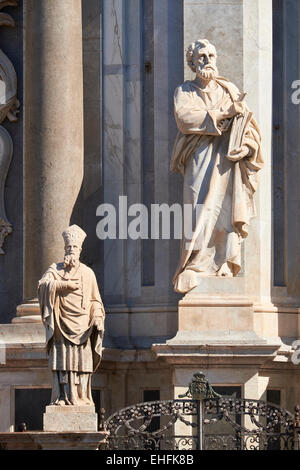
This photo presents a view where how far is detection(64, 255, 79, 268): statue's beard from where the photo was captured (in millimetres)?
23484

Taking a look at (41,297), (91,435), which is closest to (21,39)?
(41,297)

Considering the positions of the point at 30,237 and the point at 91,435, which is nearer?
the point at 91,435

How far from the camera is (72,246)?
77.3ft

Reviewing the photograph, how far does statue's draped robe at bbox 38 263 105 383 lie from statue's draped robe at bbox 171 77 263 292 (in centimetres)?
200

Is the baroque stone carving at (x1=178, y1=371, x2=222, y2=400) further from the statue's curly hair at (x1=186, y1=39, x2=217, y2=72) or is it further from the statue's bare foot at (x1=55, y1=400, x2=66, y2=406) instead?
the statue's curly hair at (x1=186, y1=39, x2=217, y2=72)

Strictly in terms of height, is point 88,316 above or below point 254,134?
below

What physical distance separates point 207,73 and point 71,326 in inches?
159

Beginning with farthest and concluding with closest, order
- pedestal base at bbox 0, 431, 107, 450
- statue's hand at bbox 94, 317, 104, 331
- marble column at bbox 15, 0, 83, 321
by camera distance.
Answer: marble column at bbox 15, 0, 83, 321 < statue's hand at bbox 94, 317, 104, 331 < pedestal base at bbox 0, 431, 107, 450

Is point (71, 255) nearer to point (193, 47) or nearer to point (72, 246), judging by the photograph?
point (72, 246)

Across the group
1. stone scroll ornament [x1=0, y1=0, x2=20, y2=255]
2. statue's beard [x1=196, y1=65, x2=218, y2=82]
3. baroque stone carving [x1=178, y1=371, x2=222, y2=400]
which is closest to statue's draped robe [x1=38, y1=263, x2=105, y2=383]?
baroque stone carving [x1=178, y1=371, x2=222, y2=400]

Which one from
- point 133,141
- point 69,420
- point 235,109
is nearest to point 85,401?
point 69,420
